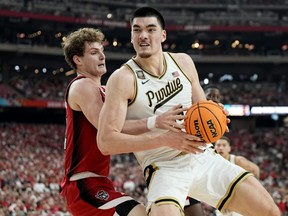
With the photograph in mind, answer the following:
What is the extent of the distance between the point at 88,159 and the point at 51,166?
64.1 feet

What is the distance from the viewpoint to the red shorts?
4.86 meters

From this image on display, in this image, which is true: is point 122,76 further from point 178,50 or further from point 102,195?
point 178,50

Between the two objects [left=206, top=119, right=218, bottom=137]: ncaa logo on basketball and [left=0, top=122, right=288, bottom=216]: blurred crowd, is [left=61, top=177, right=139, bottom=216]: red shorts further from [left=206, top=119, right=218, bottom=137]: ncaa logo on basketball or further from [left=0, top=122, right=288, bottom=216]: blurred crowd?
[left=0, top=122, right=288, bottom=216]: blurred crowd

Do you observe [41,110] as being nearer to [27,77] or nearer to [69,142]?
[27,77]

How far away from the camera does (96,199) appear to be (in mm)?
4922

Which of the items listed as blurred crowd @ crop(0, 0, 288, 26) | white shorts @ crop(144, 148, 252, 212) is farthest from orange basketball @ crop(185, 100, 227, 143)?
blurred crowd @ crop(0, 0, 288, 26)

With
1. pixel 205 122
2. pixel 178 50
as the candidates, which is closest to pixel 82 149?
pixel 205 122

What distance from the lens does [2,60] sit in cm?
3728

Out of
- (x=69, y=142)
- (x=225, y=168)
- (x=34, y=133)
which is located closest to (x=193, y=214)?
(x=225, y=168)

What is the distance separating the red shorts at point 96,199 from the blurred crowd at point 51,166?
9.89m

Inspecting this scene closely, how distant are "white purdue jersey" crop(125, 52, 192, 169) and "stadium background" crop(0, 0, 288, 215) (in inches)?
858

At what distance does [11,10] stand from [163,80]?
33.8m

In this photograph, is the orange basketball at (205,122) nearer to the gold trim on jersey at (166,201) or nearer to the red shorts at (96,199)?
the gold trim on jersey at (166,201)

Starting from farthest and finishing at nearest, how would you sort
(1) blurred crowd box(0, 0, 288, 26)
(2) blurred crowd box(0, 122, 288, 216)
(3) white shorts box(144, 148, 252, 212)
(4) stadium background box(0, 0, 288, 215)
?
(1) blurred crowd box(0, 0, 288, 26), (4) stadium background box(0, 0, 288, 215), (2) blurred crowd box(0, 122, 288, 216), (3) white shorts box(144, 148, 252, 212)
